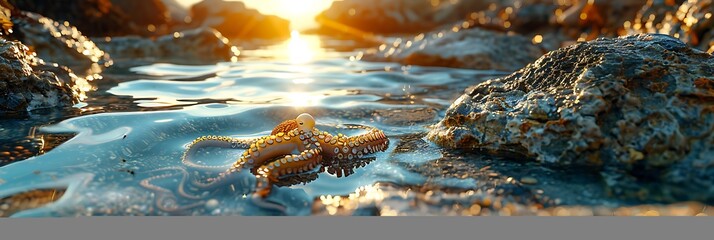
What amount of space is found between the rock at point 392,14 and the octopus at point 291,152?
111ft

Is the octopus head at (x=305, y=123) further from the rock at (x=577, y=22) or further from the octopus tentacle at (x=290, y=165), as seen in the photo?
the rock at (x=577, y=22)

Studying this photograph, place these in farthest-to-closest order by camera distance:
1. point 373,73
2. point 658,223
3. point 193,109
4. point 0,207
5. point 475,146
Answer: point 373,73 → point 193,109 → point 475,146 → point 0,207 → point 658,223

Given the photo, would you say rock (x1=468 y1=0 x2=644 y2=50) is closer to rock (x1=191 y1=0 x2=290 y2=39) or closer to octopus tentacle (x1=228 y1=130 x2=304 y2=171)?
octopus tentacle (x1=228 y1=130 x2=304 y2=171)

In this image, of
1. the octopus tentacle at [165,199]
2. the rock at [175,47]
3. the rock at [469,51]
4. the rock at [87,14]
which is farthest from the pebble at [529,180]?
the rock at [87,14]

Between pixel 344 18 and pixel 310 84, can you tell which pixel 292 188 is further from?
pixel 344 18

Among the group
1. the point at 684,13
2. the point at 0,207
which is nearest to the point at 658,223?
the point at 0,207

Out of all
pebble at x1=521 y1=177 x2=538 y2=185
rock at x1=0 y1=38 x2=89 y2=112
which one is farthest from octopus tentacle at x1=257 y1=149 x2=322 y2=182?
rock at x1=0 y1=38 x2=89 y2=112

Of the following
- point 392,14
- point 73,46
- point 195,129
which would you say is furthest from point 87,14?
point 392,14

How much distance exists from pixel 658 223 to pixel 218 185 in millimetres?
2278

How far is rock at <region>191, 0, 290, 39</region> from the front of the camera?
86.3ft

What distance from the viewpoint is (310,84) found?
736 centimetres

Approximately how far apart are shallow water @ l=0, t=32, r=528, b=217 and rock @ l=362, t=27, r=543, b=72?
1414 mm

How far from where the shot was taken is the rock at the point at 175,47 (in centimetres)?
1091

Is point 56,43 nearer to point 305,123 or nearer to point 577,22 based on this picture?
point 305,123
